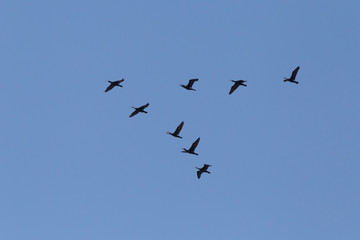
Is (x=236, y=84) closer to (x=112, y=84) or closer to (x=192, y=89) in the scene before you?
(x=192, y=89)

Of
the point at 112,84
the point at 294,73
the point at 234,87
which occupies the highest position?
the point at 294,73

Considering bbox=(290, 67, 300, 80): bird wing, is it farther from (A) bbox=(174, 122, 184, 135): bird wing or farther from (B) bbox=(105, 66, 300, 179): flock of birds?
(A) bbox=(174, 122, 184, 135): bird wing

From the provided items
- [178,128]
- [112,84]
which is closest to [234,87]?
[178,128]

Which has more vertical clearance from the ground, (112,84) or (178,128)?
(112,84)

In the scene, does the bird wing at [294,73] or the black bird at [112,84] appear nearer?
the black bird at [112,84]

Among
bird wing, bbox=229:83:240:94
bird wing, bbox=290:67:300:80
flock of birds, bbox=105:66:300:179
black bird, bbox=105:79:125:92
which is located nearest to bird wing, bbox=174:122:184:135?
flock of birds, bbox=105:66:300:179

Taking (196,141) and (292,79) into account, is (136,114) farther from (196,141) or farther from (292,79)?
(292,79)

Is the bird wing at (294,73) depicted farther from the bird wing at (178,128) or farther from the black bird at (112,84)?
the black bird at (112,84)

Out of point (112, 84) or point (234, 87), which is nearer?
point (234, 87)

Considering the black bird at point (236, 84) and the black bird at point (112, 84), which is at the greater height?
the black bird at point (236, 84)

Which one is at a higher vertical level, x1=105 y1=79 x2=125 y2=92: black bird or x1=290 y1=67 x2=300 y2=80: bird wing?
x1=290 y1=67 x2=300 y2=80: bird wing

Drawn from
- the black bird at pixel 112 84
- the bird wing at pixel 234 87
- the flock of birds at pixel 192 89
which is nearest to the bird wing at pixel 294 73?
the flock of birds at pixel 192 89

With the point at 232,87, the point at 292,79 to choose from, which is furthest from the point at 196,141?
the point at 292,79

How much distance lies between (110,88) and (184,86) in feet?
48.3
